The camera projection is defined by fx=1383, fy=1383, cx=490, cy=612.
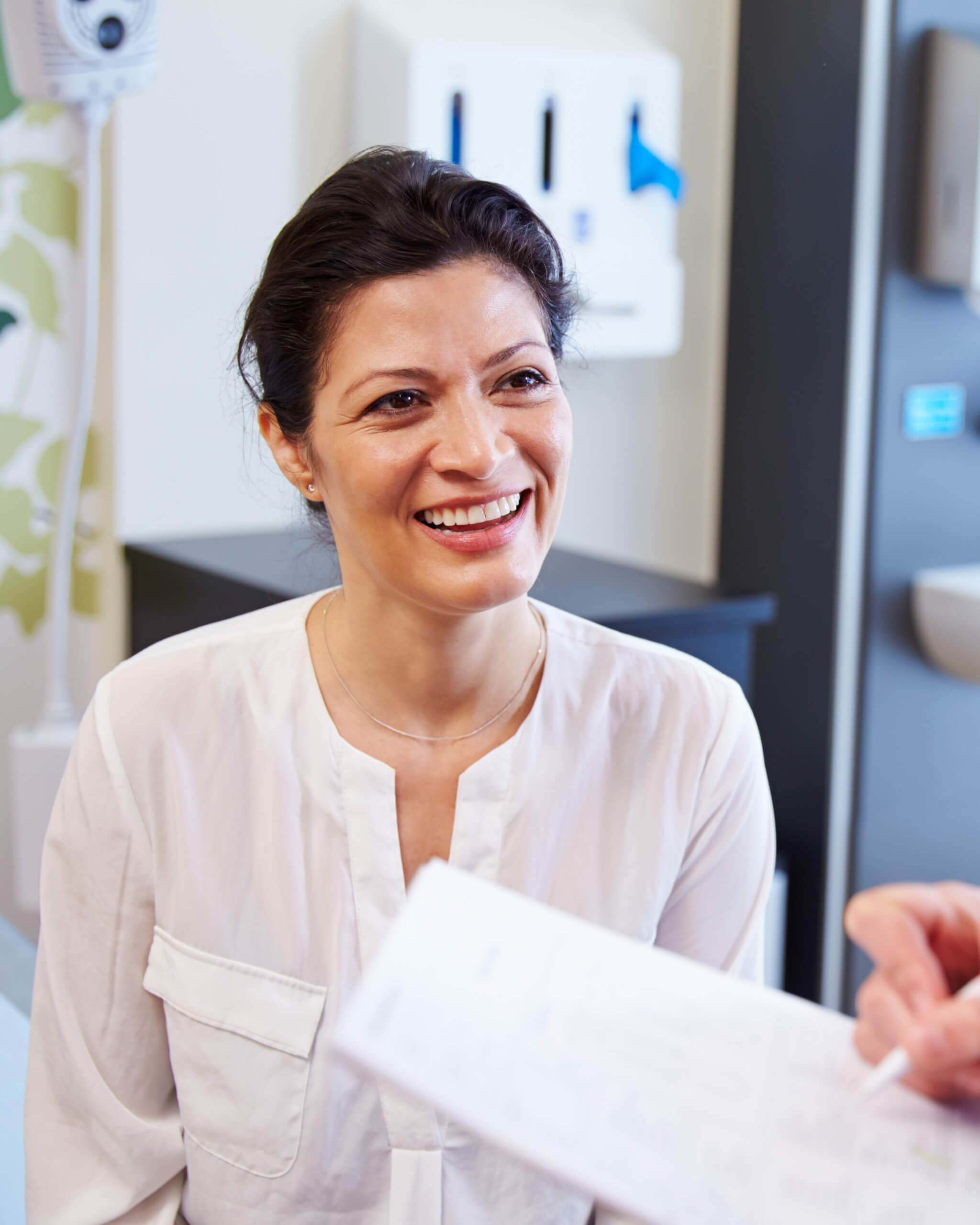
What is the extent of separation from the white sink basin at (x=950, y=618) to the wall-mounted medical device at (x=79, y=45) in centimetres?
139

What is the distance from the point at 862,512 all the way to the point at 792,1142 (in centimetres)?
175

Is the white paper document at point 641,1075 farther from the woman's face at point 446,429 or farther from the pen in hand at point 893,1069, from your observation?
the woman's face at point 446,429

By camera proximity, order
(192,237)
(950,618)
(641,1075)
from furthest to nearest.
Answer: (950,618), (192,237), (641,1075)

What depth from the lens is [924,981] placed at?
2.14ft

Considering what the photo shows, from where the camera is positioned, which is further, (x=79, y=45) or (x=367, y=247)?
(x=79, y=45)

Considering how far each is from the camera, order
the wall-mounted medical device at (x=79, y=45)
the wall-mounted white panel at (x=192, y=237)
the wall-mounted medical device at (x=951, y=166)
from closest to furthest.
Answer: the wall-mounted medical device at (x=79, y=45) < the wall-mounted white panel at (x=192, y=237) < the wall-mounted medical device at (x=951, y=166)

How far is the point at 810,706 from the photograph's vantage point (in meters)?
2.30

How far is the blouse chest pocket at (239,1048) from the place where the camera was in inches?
41.4

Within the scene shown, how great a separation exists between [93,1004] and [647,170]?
151 cm

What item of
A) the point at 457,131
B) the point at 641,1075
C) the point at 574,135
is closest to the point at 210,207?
the point at 457,131

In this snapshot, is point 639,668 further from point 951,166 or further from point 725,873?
point 951,166

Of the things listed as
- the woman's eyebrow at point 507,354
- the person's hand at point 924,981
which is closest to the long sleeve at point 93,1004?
the woman's eyebrow at point 507,354

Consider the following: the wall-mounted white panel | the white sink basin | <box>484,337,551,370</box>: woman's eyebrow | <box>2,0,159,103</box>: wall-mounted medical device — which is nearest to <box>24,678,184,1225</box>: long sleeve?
<box>484,337,551,370</box>: woman's eyebrow

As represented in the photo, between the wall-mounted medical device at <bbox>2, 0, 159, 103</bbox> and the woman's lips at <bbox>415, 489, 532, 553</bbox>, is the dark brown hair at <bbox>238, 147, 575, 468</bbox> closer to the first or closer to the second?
the woman's lips at <bbox>415, 489, 532, 553</bbox>
